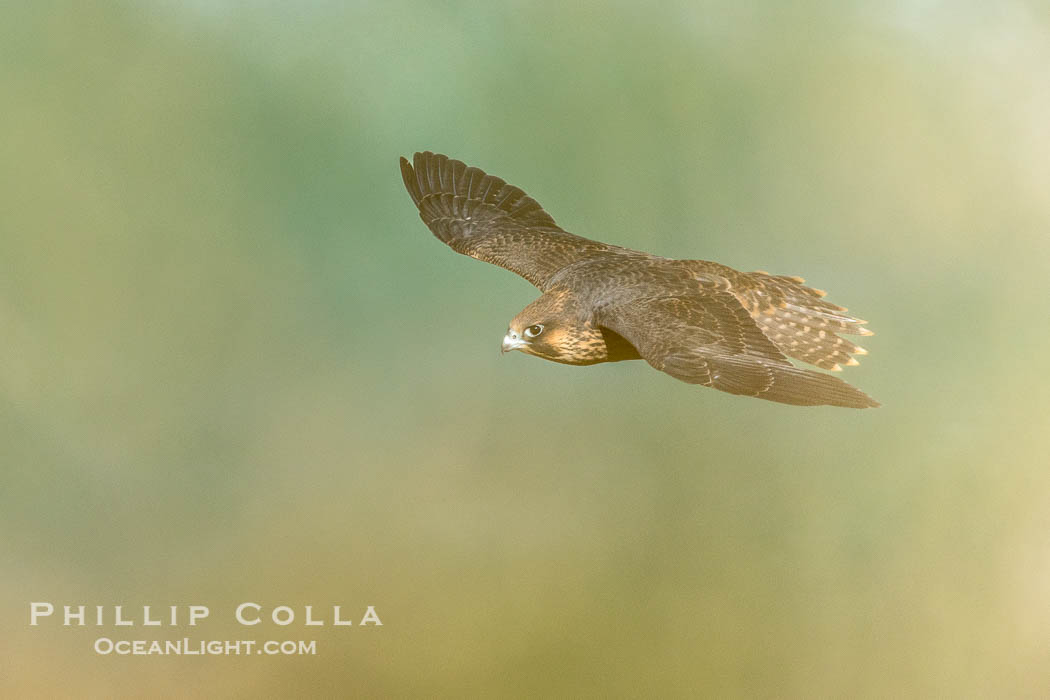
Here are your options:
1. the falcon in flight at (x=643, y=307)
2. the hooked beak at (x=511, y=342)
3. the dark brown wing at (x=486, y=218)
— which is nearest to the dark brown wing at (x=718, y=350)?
the falcon in flight at (x=643, y=307)

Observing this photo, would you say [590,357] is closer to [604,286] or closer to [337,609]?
[604,286]

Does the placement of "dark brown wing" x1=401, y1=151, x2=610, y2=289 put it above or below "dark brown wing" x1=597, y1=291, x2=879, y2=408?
above

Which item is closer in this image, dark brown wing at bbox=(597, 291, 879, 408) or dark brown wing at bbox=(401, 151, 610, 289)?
dark brown wing at bbox=(597, 291, 879, 408)

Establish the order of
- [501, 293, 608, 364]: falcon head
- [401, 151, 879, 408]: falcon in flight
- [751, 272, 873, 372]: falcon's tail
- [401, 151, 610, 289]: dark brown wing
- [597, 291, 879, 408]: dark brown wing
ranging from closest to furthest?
[597, 291, 879, 408]: dark brown wing
[401, 151, 879, 408]: falcon in flight
[501, 293, 608, 364]: falcon head
[751, 272, 873, 372]: falcon's tail
[401, 151, 610, 289]: dark brown wing

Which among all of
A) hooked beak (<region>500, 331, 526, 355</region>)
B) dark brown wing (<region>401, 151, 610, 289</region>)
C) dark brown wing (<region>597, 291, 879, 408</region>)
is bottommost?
dark brown wing (<region>597, 291, 879, 408</region>)

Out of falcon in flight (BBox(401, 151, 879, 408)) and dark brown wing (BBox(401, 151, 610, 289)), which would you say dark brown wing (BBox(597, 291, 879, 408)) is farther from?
dark brown wing (BBox(401, 151, 610, 289))

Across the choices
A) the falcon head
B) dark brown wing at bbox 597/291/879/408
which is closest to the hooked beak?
the falcon head

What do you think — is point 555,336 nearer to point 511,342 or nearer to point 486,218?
point 511,342

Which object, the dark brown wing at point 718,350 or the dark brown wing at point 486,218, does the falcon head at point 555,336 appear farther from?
the dark brown wing at point 486,218

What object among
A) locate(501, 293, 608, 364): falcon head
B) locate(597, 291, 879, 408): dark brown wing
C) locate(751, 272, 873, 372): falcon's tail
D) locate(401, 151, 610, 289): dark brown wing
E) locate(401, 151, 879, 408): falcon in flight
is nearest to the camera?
locate(597, 291, 879, 408): dark brown wing
